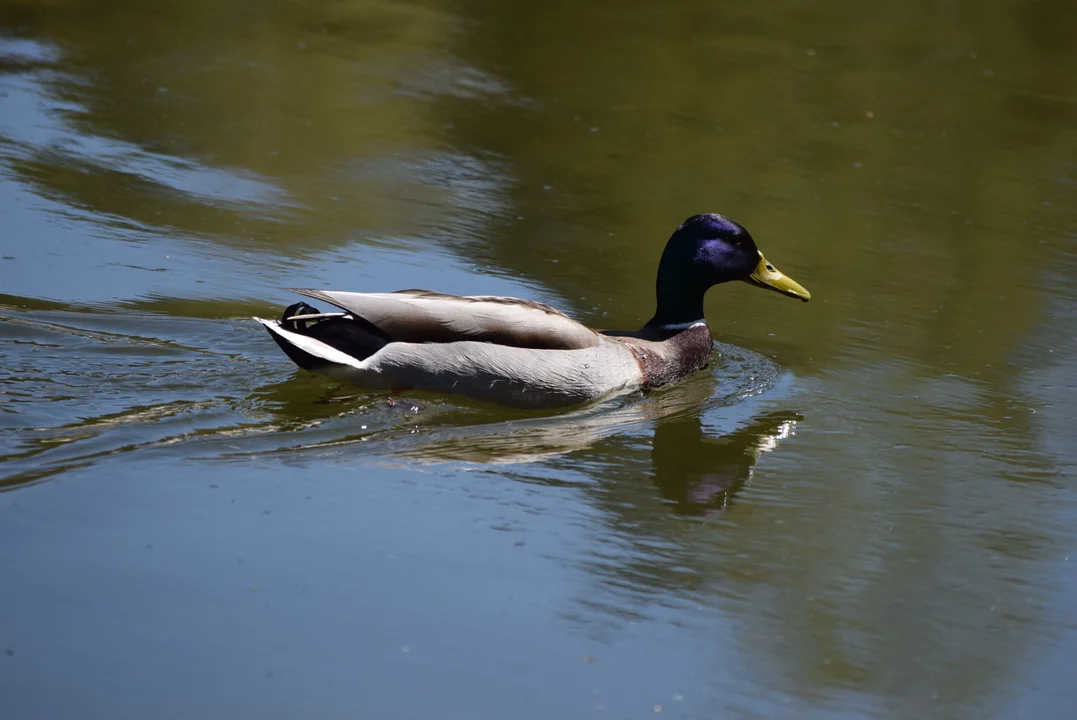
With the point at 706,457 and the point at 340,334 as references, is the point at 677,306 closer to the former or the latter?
the point at 706,457

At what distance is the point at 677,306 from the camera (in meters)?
7.27

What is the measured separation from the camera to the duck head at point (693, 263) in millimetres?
7266

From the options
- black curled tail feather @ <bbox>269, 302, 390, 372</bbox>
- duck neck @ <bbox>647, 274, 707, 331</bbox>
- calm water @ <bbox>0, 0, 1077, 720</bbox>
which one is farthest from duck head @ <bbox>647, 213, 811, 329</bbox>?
black curled tail feather @ <bbox>269, 302, 390, 372</bbox>

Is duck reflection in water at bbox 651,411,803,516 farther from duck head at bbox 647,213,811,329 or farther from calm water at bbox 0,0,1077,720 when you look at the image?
duck head at bbox 647,213,811,329

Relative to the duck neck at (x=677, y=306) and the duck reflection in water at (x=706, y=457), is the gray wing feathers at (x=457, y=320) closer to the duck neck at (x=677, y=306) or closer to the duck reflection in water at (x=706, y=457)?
the duck reflection in water at (x=706, y=457)

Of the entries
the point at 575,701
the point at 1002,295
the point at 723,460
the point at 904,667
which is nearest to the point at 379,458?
the point at 723,460

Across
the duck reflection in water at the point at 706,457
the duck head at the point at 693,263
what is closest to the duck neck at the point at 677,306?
the duck head at the point at 693,263

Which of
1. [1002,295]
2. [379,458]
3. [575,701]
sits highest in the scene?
[1002,295]

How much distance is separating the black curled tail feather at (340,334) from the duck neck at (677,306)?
1.58 metres

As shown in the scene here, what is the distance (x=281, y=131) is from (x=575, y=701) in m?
7.41

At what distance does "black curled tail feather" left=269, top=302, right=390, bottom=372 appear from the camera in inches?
251

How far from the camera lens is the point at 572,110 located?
11625 mm

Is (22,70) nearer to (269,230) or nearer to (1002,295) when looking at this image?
(269,230)

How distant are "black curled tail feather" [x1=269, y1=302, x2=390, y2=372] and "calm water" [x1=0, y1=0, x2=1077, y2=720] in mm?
190
